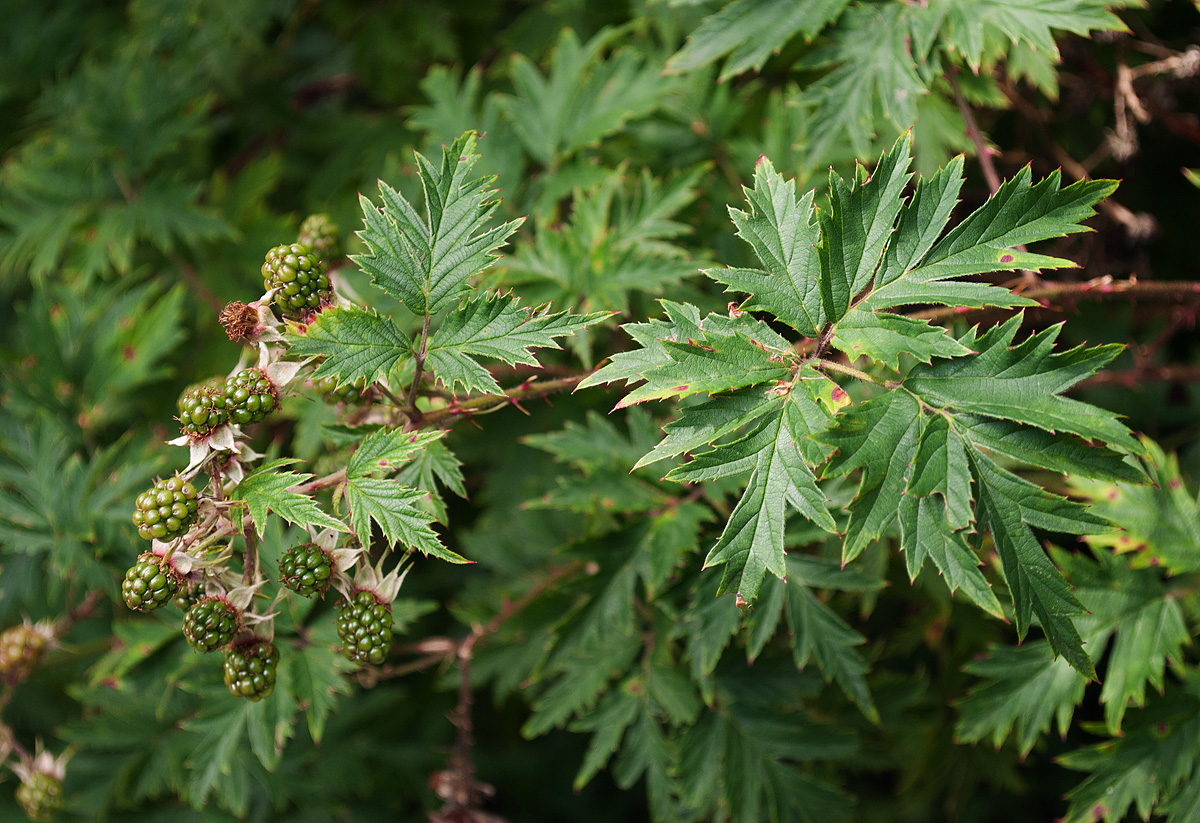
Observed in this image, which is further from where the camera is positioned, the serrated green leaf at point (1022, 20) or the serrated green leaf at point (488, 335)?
the serrated green leaf at point (1022, 20)

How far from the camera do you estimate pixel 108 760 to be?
2.97 m

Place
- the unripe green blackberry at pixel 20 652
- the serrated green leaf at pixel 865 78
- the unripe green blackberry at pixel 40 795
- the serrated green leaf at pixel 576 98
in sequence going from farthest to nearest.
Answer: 1. the serrated green leaf at pixel 576 98
2. the unripe green blackberry at pixel 20 652
3. the unripe green blackberry at pixel 40 795
4. the serrated green leaf at pixel 865 78

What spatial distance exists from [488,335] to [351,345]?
10.7 inches

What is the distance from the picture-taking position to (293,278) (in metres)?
1.57

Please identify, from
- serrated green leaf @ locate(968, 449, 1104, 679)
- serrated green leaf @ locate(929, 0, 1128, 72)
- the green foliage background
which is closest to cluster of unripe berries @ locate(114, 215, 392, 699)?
the green foliage background

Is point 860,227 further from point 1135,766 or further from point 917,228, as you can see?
point 1135,766

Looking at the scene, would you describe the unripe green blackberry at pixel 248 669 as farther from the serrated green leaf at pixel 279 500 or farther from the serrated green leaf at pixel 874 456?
the serrated green leaf at pixel 874 456

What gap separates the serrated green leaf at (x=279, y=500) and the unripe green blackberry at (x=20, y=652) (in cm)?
152

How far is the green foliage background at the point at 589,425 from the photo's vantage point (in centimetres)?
219

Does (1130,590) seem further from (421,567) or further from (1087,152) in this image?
(421,567)

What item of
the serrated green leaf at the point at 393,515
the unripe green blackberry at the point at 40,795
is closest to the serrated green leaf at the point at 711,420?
the serrated green leaf at the point at 393,515

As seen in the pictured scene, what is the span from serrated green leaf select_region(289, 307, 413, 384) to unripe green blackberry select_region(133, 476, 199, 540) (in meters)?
0.32

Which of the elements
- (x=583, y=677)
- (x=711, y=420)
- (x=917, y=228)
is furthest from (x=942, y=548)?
(x=583, y=677)

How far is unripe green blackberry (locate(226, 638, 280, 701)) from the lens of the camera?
1.62 metres
